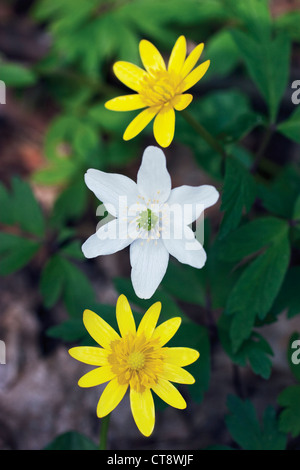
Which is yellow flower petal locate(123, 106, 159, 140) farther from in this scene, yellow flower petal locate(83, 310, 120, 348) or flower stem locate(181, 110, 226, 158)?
yellow flower petal locate(83, 310, 120, 348)

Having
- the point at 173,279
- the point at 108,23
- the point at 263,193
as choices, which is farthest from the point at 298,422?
the point at 108,23

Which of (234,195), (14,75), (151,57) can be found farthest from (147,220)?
(14,75)

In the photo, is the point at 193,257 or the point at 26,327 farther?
the point at 26,327

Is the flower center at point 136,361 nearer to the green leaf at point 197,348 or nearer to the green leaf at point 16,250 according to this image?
the green leaf at point 197,348

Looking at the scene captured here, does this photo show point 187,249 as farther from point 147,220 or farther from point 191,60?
point 191,60

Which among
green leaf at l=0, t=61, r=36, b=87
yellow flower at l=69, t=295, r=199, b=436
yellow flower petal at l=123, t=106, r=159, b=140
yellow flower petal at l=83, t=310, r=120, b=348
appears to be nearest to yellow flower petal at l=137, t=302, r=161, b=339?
yellow flower at l=69, t=295, r=199, b=436
